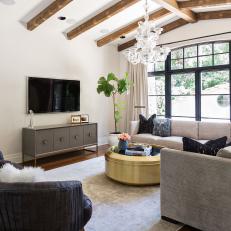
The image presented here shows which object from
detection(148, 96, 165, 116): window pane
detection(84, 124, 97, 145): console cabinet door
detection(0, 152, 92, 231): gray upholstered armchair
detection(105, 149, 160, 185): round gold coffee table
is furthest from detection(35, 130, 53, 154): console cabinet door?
detection(0, 152, 92, 231): gray upholstered armchair

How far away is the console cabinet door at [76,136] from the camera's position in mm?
5504

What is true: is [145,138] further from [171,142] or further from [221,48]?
[221,48]

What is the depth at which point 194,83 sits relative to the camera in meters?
6.17

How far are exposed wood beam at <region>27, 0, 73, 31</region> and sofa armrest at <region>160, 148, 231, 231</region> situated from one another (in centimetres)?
335

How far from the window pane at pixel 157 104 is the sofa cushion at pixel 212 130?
1631mm

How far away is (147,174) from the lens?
142 inches

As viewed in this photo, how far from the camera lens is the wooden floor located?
4.92 m

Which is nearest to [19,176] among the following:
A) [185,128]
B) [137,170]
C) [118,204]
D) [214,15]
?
[118,204]

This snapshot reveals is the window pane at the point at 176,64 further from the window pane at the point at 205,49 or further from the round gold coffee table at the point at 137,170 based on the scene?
the round gold coffee table at the point at 137,170

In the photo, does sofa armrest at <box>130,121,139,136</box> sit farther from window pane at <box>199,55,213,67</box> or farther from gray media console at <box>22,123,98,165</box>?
window pane at <box>199,55,213,67</box>

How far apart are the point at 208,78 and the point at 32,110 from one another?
426cm

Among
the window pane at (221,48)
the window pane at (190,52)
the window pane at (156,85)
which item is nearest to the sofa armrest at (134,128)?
the window pane at (156,85)

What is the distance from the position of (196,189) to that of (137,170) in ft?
4.39

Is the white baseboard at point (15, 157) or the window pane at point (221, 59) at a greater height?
the window pane at point (221, 59)
